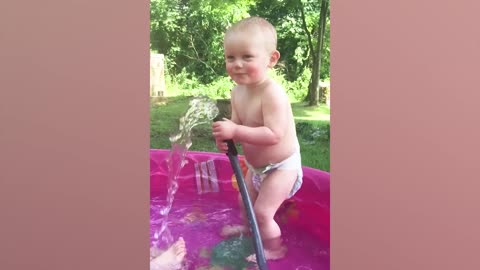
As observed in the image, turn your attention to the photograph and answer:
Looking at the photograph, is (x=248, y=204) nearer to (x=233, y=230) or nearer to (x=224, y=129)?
(x=233, y=230)

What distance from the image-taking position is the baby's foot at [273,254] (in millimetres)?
1749

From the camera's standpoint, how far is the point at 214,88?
183 centimetres

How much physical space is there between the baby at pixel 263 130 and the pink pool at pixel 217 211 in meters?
0.04

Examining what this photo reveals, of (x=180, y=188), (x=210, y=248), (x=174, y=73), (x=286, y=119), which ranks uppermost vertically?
(x=174, y=73)

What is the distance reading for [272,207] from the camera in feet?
5.77

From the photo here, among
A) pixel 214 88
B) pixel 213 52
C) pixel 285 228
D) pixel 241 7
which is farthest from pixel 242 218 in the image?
pixel 241 7

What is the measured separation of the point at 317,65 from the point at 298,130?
24 cm

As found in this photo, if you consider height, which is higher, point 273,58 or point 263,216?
point 273,58

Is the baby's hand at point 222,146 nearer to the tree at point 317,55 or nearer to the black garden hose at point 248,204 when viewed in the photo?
the black garden hose at point 248,204

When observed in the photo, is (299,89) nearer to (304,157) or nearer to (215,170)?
(304,157)

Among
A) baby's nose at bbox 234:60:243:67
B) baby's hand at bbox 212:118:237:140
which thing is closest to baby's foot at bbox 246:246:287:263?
baby's hand at bbox 212:118:237:140

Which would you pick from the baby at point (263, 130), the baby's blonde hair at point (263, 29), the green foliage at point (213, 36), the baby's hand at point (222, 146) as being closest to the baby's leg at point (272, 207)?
the baby at point (263, 130)

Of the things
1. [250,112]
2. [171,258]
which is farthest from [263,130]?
[171,258]

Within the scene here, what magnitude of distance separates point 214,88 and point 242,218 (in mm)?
460
